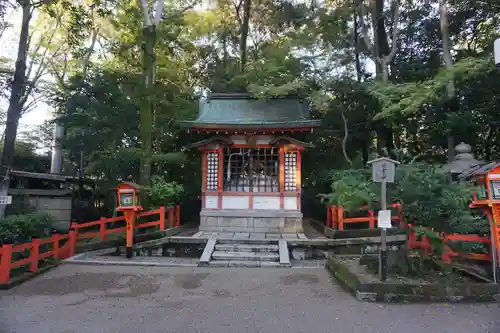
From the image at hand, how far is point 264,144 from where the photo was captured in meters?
12.2

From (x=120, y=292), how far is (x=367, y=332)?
158 inches

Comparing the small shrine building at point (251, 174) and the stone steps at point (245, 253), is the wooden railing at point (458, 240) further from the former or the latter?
the small shrine building at point (251, 174)

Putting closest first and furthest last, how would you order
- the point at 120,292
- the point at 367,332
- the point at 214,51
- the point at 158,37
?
the point at 367,332 → the point at 120,292 → the point at 158,37 → the point at 214,51

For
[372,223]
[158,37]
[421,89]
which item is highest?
[158,37]

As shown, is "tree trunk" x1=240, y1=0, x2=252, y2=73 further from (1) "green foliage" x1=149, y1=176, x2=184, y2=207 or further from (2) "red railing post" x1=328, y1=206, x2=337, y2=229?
(2) "red railing post" x1=328, y1=206, x2=337, y2=229

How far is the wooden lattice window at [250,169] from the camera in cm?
1228

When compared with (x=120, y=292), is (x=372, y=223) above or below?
above

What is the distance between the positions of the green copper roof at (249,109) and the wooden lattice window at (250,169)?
124cm

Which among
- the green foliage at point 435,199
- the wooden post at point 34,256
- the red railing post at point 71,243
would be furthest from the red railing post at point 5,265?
the green foliage at point 435,199

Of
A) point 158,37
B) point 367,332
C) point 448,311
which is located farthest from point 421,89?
point 158,37

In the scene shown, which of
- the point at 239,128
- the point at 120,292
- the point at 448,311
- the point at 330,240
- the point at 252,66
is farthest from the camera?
the point at 252,66

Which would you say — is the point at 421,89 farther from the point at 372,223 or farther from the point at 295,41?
the point at 295,41

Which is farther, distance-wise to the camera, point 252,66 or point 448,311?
Answer: point 252,66

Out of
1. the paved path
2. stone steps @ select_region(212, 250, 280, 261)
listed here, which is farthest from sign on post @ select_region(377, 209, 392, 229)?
stone steps @ select_region(212, 250, 280, 261)
